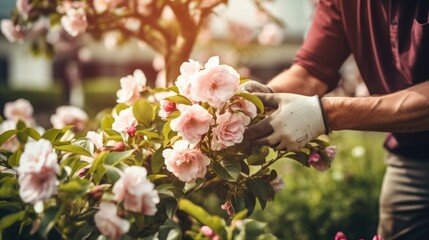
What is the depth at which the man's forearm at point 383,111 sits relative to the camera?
181cm

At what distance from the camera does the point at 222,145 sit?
1.71 metres

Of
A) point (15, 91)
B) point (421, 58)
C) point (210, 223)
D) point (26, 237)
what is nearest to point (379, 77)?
point (421, 58)

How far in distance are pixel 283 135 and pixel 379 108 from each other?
1.09 feet

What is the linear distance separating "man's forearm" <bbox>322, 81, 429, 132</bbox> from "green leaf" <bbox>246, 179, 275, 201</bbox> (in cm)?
30

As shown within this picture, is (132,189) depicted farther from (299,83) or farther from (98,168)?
(299,83)

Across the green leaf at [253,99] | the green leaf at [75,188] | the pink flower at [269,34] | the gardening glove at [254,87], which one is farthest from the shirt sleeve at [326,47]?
the pink flower at [269,34]

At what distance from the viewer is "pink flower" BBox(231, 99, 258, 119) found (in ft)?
5.74

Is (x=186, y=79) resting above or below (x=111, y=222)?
above

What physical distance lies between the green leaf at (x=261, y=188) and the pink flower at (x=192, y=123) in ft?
0.89

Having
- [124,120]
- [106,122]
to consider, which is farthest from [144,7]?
[124,120]

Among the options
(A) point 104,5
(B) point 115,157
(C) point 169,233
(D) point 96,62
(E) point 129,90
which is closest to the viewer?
(C) point 169,233

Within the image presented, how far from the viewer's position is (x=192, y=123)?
163cm

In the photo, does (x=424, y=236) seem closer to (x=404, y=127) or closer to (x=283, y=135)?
(x=404, y=127)

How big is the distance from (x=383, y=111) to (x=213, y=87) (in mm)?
585
